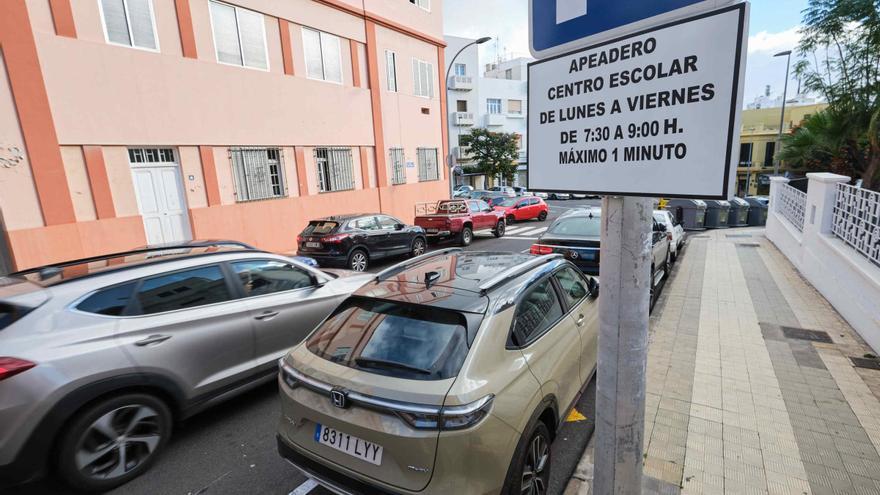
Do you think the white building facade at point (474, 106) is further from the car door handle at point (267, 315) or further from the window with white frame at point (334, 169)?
the car door handle at point (267, 315)

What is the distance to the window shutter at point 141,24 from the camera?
32.7ft

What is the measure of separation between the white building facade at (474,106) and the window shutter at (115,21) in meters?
30.0

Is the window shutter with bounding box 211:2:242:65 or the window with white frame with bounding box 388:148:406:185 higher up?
the window shutter with bounding box 211:2:242:65

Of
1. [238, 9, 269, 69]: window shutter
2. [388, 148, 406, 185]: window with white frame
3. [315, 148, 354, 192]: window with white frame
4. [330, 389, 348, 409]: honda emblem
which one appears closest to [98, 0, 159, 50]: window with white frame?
[238, 9, 269, 69]: window shutter

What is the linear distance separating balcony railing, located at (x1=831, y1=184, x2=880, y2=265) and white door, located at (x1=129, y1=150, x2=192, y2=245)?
12709mm

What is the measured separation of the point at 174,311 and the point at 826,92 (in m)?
16.0

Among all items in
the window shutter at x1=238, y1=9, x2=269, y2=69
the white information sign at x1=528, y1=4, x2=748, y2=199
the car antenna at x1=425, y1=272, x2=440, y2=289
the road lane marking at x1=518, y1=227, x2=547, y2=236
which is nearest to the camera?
the white information sign at x1=528, y1=4, x2=748, y2=199

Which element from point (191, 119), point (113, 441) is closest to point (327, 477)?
point (113, 441)

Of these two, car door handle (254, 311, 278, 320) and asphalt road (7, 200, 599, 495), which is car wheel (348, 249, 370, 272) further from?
asphalt road (7, 200, 599, 495)

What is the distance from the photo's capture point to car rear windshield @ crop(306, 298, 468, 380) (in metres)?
2.46

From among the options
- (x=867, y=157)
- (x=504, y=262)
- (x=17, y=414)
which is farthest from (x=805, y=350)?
(x=867, y=157)

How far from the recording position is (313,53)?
1404 cm

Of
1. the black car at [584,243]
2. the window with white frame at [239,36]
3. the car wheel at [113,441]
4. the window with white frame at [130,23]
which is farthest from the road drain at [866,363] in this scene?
the window with white frame at [130,23]

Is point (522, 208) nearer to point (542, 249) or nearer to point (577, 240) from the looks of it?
point (542, 249)
